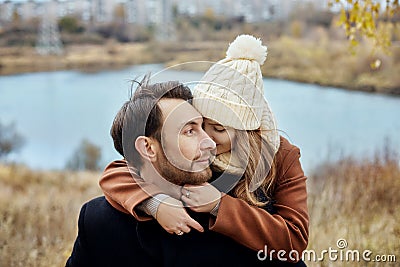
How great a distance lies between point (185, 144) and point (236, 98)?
0.12 m

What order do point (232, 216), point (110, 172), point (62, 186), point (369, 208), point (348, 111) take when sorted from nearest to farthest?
point (232, 216) → point (110, 172) → point (369, 208) → point (62, 186) → point (348, 111)

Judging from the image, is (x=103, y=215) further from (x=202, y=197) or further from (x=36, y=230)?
(x=36, y=230)

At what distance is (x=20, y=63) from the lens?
5820 millimetres

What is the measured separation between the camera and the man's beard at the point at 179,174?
3.16ft

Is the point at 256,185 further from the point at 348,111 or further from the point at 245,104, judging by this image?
the point at 348,111

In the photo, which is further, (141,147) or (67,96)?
(67,96)

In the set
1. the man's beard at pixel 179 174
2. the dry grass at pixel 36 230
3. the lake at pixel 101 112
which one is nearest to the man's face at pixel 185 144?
the man's beard at pixel 179 174

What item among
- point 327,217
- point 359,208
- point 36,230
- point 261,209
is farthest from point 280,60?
point 261,209

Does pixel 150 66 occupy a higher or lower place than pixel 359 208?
higher

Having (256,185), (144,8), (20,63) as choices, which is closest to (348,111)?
(144,8)

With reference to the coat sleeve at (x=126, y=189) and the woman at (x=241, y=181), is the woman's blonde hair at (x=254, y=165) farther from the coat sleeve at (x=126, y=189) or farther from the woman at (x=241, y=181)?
the coat sleeve at (x=126, y=189)

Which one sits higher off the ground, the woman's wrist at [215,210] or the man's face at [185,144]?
the man's face at [185,144]

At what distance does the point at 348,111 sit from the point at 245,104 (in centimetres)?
493

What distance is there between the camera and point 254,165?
989 mm
